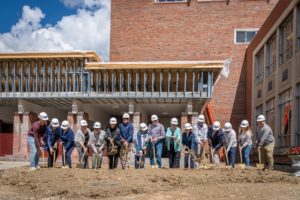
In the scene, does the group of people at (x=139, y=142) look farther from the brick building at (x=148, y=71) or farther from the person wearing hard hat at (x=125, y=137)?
the brick building at (x=148, y=71)

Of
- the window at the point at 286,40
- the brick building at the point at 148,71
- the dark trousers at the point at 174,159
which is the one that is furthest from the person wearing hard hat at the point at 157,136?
the brick building at the point at 148,71

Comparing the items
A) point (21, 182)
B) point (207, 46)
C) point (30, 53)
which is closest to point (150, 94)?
point (30, 53)

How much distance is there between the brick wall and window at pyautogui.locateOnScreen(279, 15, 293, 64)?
1059 cm

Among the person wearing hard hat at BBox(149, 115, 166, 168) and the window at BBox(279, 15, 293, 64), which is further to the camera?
the window at BBox(279, 15, 293, 64)

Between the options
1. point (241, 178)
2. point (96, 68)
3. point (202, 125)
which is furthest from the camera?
point (96, 68)

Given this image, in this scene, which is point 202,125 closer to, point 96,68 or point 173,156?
point 173,156

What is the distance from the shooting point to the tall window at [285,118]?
20.2 meters

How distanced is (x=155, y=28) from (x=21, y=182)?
2466cm

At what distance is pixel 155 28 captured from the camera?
34.6 m

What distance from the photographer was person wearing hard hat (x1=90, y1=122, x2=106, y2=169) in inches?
552

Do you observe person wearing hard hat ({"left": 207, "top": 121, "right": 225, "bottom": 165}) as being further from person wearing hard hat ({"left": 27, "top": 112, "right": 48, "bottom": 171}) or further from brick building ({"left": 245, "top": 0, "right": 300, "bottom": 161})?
brick building ({"left": 245, "top": 0, "right": 300, "bottom": 161})

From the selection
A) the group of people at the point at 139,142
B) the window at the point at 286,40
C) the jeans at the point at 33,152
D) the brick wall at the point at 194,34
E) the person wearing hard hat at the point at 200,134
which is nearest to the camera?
the jeans at the point at 33,152

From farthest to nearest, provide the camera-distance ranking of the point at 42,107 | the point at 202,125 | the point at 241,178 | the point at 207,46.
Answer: the point at 207,46 → the point at 42,107 → the point at 202,125 → the point at 241,178

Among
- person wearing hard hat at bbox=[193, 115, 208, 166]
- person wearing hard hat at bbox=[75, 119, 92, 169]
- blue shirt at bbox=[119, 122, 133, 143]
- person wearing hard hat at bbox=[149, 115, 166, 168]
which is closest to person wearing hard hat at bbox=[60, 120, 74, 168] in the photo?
person wearing hard hat at bbox=[75, 119, 92, 169]
